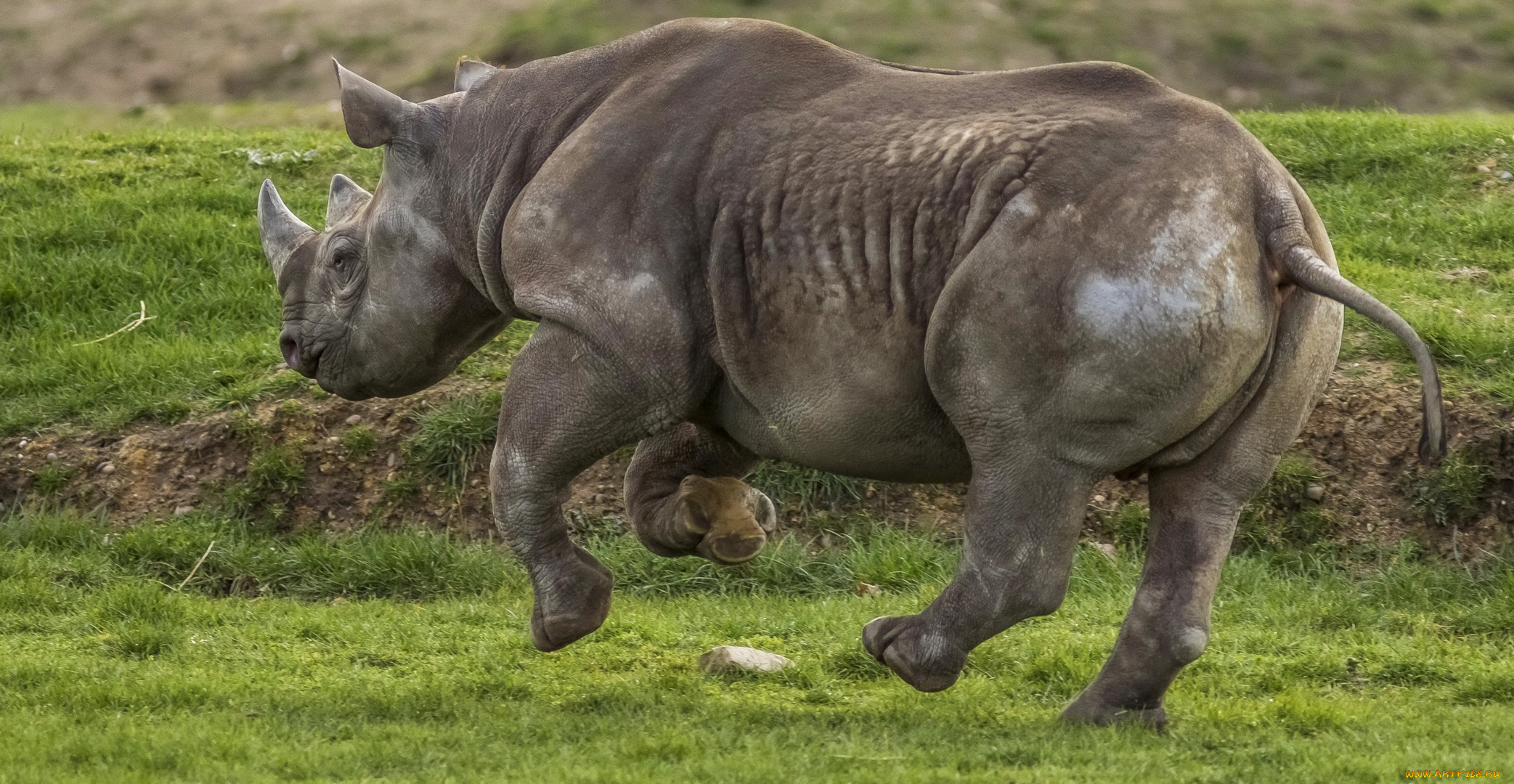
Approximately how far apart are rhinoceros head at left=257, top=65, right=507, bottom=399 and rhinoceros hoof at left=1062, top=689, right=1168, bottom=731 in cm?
241

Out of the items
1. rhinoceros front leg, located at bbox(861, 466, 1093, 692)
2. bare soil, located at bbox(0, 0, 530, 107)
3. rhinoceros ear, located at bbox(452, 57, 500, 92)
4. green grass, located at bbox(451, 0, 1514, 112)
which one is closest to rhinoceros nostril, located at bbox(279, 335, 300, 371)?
rhinoceros ear, located at bbox(452, 57, 500, 92)

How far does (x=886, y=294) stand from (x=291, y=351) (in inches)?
94.5

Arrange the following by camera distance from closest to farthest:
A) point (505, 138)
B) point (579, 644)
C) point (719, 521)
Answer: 1. point (719, 521)
2. point (505, 138)
3. point (579, 644)

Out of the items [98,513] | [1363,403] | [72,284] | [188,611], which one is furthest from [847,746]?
A: [72,284]

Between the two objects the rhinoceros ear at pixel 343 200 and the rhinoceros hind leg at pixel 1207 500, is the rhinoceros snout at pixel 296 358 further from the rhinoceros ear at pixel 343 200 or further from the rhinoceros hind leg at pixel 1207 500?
the rhinoceros hind leg at pixel 1207 500

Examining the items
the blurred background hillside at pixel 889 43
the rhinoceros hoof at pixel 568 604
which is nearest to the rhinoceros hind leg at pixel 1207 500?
the rhinoceros hoof at pixel 568 604

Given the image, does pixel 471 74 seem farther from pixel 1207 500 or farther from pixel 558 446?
pixel 1207 500

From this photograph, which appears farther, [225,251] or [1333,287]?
[225,251]

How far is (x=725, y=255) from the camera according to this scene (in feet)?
18.7

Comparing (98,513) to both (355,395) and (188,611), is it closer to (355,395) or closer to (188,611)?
(188,611)

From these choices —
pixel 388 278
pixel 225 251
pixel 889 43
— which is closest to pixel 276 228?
pixel 388 278

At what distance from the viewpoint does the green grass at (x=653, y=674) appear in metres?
5.36

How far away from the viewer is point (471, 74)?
6.65 metres

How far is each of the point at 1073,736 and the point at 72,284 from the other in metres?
6.83
